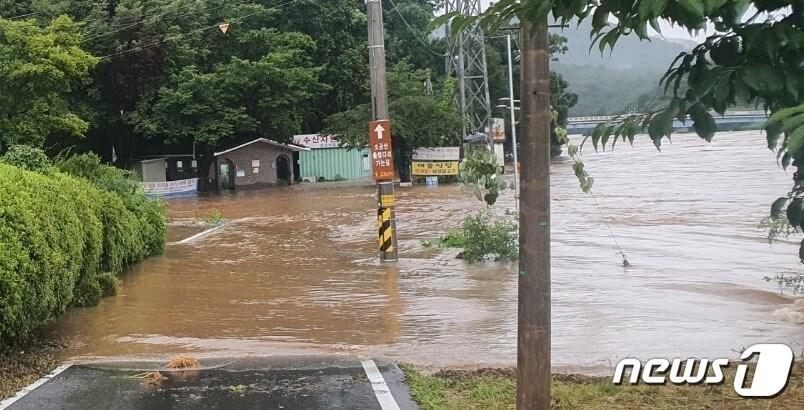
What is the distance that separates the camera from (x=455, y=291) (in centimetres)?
1264

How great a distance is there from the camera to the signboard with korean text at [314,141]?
48562 millimetres

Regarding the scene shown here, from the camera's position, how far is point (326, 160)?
50062mm

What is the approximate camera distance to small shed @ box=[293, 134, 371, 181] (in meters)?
49.0

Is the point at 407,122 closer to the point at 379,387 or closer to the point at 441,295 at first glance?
the point at 441,295

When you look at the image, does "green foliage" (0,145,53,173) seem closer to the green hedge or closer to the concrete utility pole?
the green hedge

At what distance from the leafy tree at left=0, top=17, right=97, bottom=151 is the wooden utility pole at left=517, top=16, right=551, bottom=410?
3057cm

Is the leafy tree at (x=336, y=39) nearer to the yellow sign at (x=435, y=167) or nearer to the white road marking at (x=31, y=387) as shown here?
the yellow sign at (x=435, y=167)

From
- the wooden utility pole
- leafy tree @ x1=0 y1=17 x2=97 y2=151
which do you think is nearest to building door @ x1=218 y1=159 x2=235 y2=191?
leafy tree @ x1=0 y1=17 x2=97 y2=151

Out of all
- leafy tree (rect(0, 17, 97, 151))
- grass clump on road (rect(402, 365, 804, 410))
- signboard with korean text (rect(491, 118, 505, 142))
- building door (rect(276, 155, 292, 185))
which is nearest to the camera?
grass clump on road (rect(402, 365, 804, 410))

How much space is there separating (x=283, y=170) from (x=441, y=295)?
118 feet

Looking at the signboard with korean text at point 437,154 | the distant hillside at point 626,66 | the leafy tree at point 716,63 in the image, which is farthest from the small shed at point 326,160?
the leafy tree at point 716,63

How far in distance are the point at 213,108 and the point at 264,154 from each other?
16.6ft

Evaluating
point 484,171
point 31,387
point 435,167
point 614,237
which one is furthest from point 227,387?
point 435,167

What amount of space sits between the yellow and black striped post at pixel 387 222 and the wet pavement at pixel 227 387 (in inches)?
322
